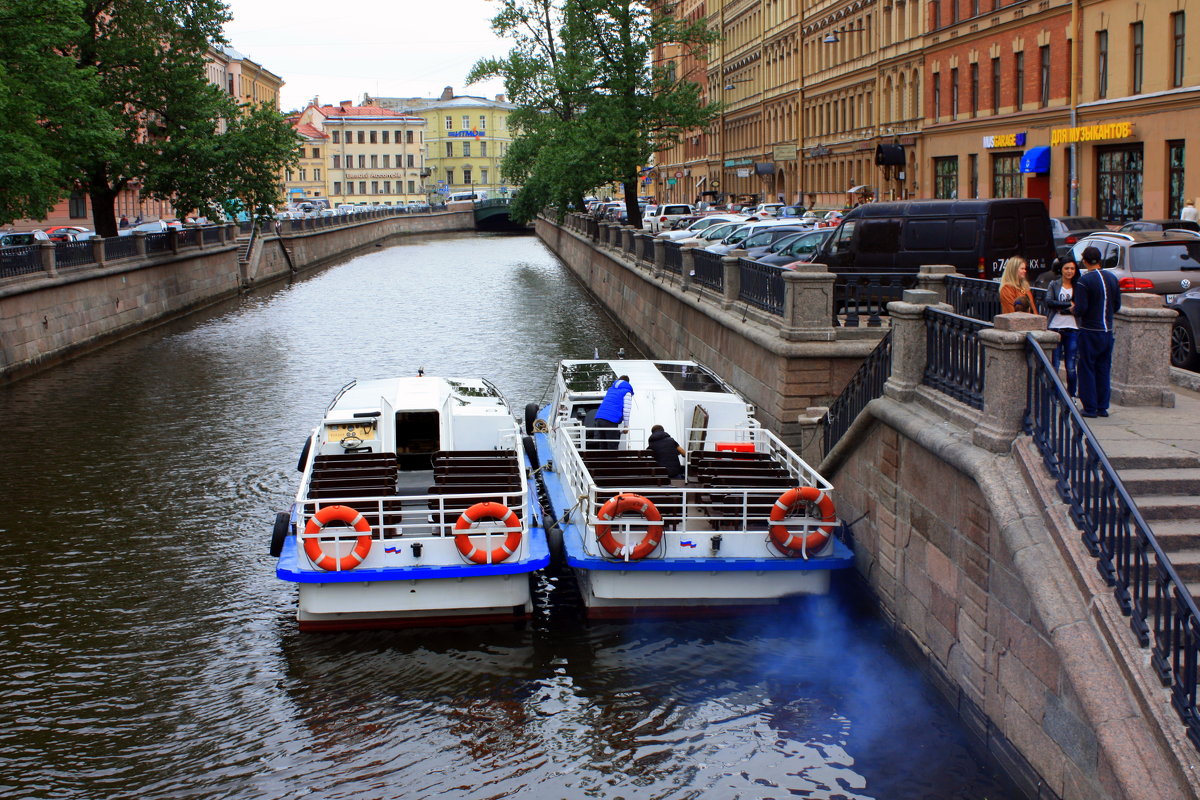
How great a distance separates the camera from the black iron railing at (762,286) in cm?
1798

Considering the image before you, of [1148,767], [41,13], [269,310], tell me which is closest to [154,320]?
[269,310]

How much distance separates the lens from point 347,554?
11797mm

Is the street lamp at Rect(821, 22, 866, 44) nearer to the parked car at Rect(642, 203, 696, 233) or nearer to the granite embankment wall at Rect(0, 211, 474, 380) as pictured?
the parked car at Rect(642, 203, 696, 233)

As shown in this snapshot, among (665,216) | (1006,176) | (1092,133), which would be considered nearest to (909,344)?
(1092,133)

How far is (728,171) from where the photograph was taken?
8331cm

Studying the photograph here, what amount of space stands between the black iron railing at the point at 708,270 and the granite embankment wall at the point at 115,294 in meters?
14.2

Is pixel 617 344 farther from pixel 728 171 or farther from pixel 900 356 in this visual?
pixel 728 171

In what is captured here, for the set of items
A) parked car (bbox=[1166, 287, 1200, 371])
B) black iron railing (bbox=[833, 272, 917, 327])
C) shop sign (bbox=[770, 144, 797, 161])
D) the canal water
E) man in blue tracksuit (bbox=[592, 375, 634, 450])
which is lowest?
the canal water

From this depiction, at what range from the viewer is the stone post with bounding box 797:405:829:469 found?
15.1 meters

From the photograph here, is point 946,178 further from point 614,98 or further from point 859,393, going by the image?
point 859,393

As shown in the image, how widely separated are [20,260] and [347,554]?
70.0 feet

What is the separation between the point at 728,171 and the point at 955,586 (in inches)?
2962

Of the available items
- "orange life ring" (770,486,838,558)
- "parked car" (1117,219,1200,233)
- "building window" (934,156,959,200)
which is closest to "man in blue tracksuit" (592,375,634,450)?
"orange life ring" (770,486,838,558)

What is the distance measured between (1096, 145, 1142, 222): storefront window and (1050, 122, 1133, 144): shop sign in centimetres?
56
